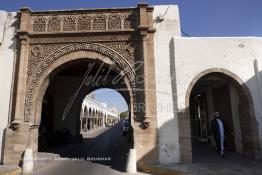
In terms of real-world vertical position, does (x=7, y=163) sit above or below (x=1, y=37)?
below

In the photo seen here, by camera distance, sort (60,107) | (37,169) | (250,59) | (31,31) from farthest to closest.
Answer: (60,107), (31,31), (250,59), (37,169)

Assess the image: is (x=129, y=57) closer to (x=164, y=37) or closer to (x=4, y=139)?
(x=164, y=37)

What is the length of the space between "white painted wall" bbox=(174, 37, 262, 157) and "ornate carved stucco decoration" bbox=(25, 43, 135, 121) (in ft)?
4.91

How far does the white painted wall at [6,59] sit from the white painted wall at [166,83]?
4.57 metres

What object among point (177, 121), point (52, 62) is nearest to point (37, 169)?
point (52, 62)

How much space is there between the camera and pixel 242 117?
7.33 m

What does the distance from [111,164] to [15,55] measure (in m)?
4.56

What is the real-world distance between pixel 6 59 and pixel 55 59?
5.24 ft

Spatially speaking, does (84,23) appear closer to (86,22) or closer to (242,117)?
(86,22)

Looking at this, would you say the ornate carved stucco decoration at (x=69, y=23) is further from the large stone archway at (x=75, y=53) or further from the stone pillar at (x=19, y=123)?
the stone pillar at (x=19, y=123)

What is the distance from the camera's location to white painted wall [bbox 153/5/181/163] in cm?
675

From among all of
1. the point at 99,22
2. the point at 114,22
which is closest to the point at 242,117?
the point at 114,22

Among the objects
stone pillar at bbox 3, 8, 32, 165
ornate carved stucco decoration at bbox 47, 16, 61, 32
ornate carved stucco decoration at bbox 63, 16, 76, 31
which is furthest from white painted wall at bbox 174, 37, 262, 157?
stone pillar at bbox 3, 8, 32, 165

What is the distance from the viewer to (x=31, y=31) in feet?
25.1
